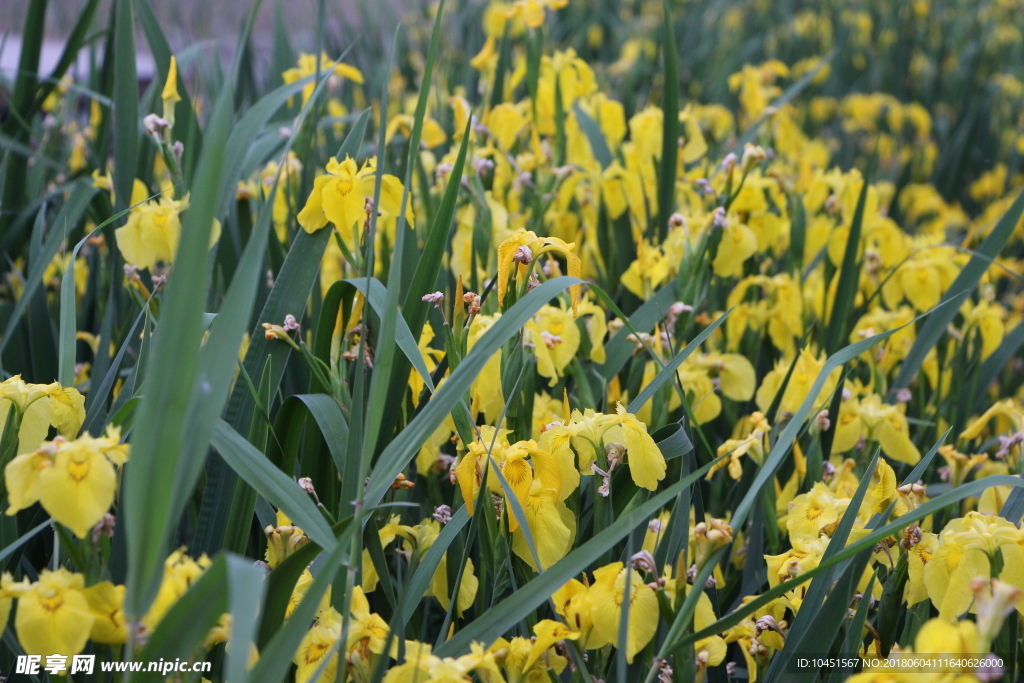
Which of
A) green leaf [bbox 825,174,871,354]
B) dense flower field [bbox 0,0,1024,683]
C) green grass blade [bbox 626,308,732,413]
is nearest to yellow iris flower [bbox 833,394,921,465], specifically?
dense flower field [bbox 0,0,1024,683]

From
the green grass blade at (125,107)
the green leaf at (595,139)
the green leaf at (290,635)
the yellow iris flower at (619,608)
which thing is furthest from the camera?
the green leaf at (595,139)

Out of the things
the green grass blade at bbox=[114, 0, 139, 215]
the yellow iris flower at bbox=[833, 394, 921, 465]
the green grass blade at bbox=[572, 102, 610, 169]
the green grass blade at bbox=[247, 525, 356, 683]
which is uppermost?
the green grass blade at bbox=[114, 0, 139, 215]

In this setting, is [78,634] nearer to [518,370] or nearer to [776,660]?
[518,370]

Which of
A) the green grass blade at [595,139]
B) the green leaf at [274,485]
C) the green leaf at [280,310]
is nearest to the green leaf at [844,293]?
the green grass blade at [595,139]

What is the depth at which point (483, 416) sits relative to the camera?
1.15 metres

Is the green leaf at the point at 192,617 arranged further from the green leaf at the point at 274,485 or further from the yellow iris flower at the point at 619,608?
the yellow iris flower at the point at 619,608

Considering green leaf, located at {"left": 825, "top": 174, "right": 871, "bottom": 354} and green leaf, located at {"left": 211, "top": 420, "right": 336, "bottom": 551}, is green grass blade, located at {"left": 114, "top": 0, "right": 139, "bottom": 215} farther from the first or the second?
green leaf, located at {"left": 825, "top": 174, "right": 871, "bottom": 354}

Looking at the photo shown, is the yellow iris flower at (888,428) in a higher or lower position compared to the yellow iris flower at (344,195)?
lower

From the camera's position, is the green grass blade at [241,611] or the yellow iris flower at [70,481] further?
the yellow iris flower at [70,481]

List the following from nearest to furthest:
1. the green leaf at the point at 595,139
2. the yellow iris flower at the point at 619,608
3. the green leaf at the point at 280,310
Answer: the yellow iris flower at the point at 619,608 → the green leaf at the point at 280,310 → the green leaf at the point at 595,139

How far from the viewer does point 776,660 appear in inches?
33.9

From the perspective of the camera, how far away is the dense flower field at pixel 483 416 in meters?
0.63

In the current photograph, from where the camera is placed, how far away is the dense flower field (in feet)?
2.06

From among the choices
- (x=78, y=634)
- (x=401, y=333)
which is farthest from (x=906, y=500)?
(x=78, y=634)
